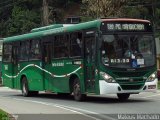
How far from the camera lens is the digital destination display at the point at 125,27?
64.0ft

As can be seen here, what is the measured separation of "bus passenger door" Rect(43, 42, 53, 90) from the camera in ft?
76.9

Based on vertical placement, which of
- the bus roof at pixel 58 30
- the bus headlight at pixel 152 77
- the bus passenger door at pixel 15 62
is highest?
the bus roof at pixel 58 30

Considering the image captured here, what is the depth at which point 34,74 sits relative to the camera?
83.1ft

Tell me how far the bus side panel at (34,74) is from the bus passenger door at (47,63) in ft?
1.63

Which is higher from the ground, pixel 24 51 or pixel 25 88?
pixel 24 51

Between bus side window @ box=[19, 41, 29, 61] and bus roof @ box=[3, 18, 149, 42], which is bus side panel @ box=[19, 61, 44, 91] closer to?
bus side window @ box=[19, 41, 29, 61]

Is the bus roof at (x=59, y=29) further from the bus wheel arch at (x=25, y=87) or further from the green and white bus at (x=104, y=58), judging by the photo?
the bus wheel arch at (x=25, y=87)

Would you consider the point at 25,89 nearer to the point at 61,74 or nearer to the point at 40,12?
the point at 61,74

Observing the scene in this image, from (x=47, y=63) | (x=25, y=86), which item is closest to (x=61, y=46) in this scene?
(x=47, y=63)

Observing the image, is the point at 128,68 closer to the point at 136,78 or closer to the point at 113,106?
the point at 136,78

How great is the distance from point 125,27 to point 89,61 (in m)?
1.86

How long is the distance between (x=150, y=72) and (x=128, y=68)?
3.10 ft

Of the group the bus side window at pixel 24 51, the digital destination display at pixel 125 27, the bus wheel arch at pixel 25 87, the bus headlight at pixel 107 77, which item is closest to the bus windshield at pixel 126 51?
the digital destination display at pixel 125 27

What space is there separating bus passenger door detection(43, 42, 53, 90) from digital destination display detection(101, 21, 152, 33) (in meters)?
4.50
